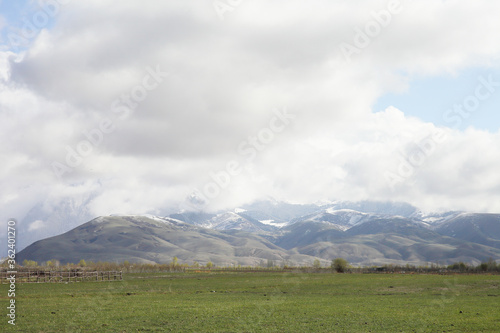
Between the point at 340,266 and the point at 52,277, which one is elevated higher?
the point at 52,277

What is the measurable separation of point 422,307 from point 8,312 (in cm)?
3971

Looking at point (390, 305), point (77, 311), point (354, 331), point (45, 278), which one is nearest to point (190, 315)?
point (77, 311)

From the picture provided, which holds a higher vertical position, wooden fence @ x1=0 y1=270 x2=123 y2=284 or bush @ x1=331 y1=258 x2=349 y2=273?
wooden fence @ x1=0 y1=270 x2=123 y2=284

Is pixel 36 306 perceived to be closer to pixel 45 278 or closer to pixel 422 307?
pixel 422 307

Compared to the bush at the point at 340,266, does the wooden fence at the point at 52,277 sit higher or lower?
higher

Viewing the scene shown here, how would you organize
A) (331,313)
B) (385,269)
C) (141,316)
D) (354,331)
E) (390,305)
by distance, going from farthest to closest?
1. (385,269)
2. (390,305)
3. (331,313)
4. (141,316)
5. (354,331)

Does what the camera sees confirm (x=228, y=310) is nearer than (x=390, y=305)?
Yes

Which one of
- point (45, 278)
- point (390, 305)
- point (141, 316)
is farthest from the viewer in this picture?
point (45, 278)

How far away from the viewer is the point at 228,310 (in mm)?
41469

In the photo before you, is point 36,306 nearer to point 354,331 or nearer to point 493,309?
point 354,331

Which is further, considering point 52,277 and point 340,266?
point 340,266

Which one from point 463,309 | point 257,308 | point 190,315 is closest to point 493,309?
point 463,309

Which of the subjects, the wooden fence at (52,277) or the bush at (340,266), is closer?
the wooden fence at (52,277)

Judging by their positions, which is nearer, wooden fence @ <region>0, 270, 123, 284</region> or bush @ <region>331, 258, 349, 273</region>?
wooden fence @ <region>0, 270, 123, 284</region>
